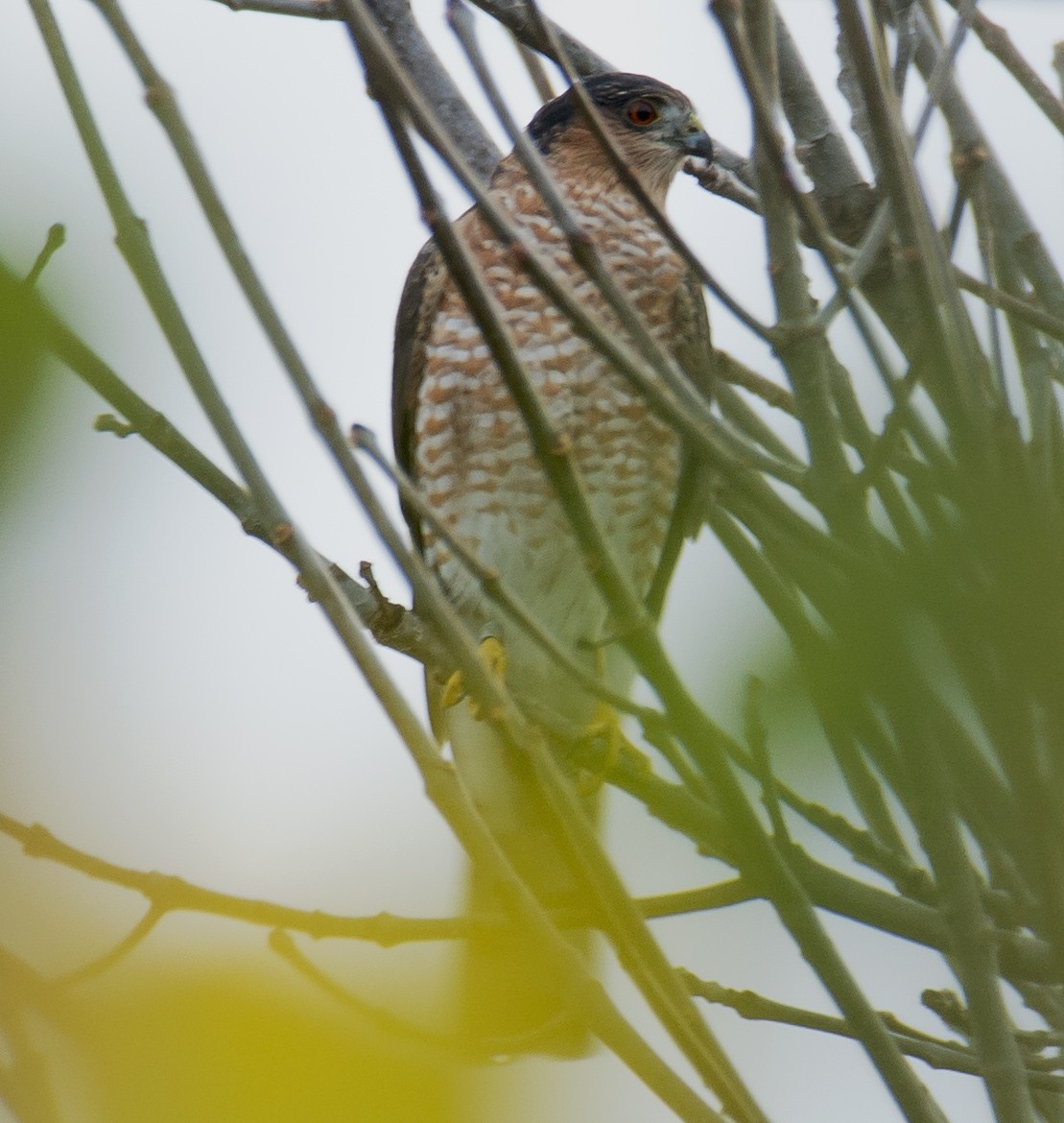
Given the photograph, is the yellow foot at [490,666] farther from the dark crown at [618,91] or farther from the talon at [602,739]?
the dark crown at [618,91]

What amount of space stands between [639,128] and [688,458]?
2983 mm

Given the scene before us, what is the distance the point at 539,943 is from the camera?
67.3 inches

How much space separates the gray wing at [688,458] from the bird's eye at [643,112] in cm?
81

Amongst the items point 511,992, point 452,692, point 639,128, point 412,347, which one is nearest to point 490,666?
point 452,692

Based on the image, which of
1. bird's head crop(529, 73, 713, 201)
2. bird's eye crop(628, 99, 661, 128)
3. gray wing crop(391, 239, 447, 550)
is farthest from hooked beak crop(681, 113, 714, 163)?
gray wing crop(391, 239, 447, 550)

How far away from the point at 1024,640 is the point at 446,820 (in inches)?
34.4

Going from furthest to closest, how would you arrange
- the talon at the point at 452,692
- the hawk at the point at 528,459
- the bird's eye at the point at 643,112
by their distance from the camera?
1. the bird's eye at the point at 643,112
2. the hawk at the point at 528,459
3. the talon at the point at 452,692

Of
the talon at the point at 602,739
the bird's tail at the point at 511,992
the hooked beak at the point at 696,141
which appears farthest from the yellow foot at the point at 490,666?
the hooked beak at the point at 696,141

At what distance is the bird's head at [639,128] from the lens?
15.7 feet

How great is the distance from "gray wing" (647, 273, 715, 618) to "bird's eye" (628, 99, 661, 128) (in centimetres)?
81

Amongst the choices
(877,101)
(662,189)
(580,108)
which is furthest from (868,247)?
(662,189)

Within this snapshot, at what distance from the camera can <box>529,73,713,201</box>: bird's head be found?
4.79 m

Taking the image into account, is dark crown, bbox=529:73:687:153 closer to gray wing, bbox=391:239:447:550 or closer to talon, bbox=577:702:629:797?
gray wing, bbox=391:239:447:550

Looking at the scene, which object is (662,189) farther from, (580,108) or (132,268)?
(132,268)
